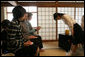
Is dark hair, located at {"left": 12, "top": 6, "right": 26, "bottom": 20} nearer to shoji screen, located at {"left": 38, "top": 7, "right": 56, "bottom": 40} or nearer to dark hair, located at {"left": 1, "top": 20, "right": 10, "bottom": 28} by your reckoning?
dark hair, located at {"left": 1, "top": 20, "right": 10, "bottom": 28}

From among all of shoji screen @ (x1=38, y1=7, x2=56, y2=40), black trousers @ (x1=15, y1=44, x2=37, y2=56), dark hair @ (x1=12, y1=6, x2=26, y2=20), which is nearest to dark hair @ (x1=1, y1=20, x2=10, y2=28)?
dark hair @ (x1=12, y1=6, x2=26, y2=20)

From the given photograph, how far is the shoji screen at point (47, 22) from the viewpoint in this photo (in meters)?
4.37

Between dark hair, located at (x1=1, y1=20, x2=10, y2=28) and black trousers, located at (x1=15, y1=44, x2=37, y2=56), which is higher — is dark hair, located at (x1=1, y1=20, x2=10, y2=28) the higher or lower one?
the higher one

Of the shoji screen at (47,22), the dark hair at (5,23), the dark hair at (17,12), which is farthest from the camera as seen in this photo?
the shoji screen at (47,22)

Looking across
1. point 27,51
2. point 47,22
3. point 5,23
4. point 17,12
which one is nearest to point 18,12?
point 17,12

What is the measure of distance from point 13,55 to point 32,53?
10.1 inches

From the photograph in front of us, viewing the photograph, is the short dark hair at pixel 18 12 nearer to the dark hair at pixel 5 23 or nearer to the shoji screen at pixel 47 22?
the dark hair at pixel 5 23

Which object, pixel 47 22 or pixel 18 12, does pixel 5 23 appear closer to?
pixel 18 12

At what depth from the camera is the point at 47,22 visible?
445cm

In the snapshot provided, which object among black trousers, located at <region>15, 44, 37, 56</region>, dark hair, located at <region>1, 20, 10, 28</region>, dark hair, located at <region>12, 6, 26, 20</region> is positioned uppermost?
dark hair, located at <region>12, 6, 26, 20</region>

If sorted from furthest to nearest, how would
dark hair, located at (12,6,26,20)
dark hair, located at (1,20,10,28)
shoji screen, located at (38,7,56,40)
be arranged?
shoji screen, located at (38,7,56,40) < dark hair, located at (12,6,26,20) < dark hair, located at (1,20,10,28)

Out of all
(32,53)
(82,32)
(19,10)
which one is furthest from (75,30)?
(19,10)

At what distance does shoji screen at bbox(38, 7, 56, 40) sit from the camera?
14.3ft

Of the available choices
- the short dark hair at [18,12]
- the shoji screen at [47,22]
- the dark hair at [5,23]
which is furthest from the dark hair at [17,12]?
the shoji screen at [47,22]
